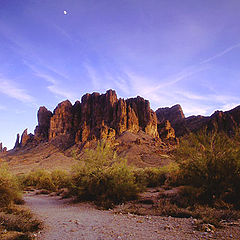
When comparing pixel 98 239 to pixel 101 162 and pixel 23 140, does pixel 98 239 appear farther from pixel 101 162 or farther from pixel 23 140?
pixel 23 140

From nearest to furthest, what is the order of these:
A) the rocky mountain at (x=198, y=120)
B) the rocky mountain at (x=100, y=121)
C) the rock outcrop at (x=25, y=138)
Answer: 1. the rocky mountain at (x=198, y=120)
2. the rocky mountain at (x=100, y=121)
3. the rock outcrop at (x=25, y=138)

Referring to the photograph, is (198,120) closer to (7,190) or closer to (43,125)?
(43,125)

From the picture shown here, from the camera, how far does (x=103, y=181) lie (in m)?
12.6

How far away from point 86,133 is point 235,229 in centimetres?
7764

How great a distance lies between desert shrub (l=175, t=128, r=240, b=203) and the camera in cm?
962

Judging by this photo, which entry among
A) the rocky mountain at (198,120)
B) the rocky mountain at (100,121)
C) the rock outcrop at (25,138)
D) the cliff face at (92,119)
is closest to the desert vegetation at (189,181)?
the rocky mountain at (198,120)

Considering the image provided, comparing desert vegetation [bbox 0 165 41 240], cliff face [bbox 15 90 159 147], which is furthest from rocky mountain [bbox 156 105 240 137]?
desert vegetation [bbox 0 165 41 240]

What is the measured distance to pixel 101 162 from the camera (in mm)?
13469

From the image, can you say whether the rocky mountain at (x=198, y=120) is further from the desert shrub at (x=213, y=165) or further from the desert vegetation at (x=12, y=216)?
the desert vegetation at (x=12, y=216)

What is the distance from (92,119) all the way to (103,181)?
260 feet

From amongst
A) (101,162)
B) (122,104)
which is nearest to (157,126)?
(122,104)

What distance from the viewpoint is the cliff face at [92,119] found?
83.1 metres

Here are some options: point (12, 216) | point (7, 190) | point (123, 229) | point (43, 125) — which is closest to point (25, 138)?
point (43, 125)

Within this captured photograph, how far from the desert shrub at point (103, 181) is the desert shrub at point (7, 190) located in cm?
353
